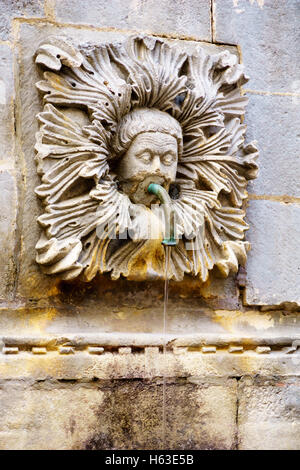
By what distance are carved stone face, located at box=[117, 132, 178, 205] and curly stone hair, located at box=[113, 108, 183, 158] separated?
0.02m

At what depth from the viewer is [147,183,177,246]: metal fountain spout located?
2.47m

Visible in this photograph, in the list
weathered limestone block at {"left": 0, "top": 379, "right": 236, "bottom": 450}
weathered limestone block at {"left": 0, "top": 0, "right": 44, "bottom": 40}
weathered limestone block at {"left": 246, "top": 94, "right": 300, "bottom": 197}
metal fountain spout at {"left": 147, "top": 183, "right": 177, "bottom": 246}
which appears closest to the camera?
weathered limestone block at {"left": 0, "top": 379, "right": 236, "bottom": 450}

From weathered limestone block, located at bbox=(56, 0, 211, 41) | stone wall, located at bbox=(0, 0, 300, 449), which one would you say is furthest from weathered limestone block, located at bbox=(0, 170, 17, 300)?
weathered limestone block, located at bbox=(56, 0, 211, 41)

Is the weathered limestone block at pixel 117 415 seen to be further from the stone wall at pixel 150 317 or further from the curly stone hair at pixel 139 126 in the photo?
the curly stone hair at pixel 139 126

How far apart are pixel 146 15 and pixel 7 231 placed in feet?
3.17

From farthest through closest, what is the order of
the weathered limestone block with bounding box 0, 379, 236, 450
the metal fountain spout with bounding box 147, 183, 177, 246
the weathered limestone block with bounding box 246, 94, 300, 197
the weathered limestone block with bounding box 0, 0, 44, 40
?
1. the weathered limestone block with bounding box 246, 94, 300, 197
2. the weathered limestone block with bounding box 0, 0, 44, 40
3. the metal fountain spout with bounding box 147, 183, 177, 246
4. the weathered limestone block with bounding box 0, 379, 236, 450

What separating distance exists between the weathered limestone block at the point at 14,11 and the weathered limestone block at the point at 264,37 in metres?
0.68

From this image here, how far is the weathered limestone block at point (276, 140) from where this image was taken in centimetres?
284

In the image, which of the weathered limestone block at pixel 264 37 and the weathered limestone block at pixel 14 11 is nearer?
the weathered limestone block at pixel 14 11

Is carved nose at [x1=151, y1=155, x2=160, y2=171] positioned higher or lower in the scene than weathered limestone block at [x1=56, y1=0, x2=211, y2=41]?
lower

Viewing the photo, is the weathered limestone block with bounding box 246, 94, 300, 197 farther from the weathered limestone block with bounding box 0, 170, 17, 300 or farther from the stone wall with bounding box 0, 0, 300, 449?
the weathered limestone block with bounding box 0, 170, 17, 300

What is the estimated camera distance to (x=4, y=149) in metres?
2.56

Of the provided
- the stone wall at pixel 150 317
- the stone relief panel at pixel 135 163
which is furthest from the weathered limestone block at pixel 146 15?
the stone relief panel at pixel 135 163

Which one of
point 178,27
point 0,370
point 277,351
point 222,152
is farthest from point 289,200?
point 0,370
